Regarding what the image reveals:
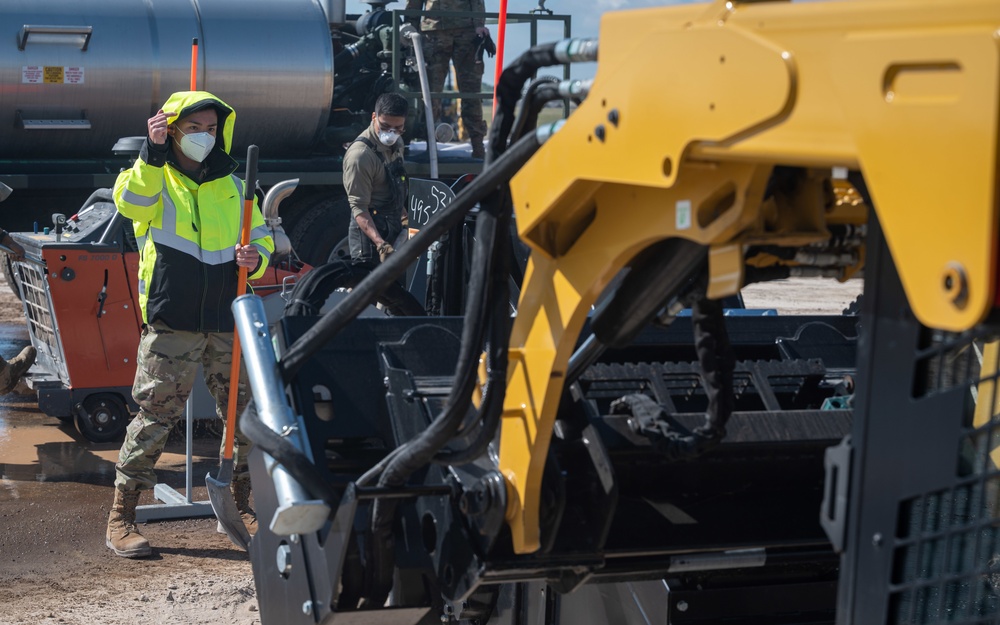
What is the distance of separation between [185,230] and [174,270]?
0.19 m

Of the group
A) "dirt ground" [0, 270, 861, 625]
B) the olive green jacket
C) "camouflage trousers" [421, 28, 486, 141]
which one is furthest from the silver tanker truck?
"dirt ground" [0, 270, 861, 625]

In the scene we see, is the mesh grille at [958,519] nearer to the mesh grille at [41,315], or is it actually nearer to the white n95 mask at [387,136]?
the mesh grille at [41,315]

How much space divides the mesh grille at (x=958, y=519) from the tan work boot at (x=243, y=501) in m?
4.32

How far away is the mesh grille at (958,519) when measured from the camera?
4.93 feet

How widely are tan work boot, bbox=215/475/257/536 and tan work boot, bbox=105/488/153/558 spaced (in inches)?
15.3

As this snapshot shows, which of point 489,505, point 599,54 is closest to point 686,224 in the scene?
point 599,54

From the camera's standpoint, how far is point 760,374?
118 inches

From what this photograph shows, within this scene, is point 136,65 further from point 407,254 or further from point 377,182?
point 407,254

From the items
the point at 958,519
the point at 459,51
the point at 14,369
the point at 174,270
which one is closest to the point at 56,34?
the point at 14,369

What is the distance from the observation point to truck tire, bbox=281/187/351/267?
9781 millimetres

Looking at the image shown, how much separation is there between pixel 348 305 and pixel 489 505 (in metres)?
0.48

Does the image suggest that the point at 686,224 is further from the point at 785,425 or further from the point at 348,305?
the point at 785,425

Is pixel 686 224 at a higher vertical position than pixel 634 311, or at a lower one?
higher

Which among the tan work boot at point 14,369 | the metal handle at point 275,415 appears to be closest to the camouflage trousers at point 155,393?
the tan work boot at point 14,369
